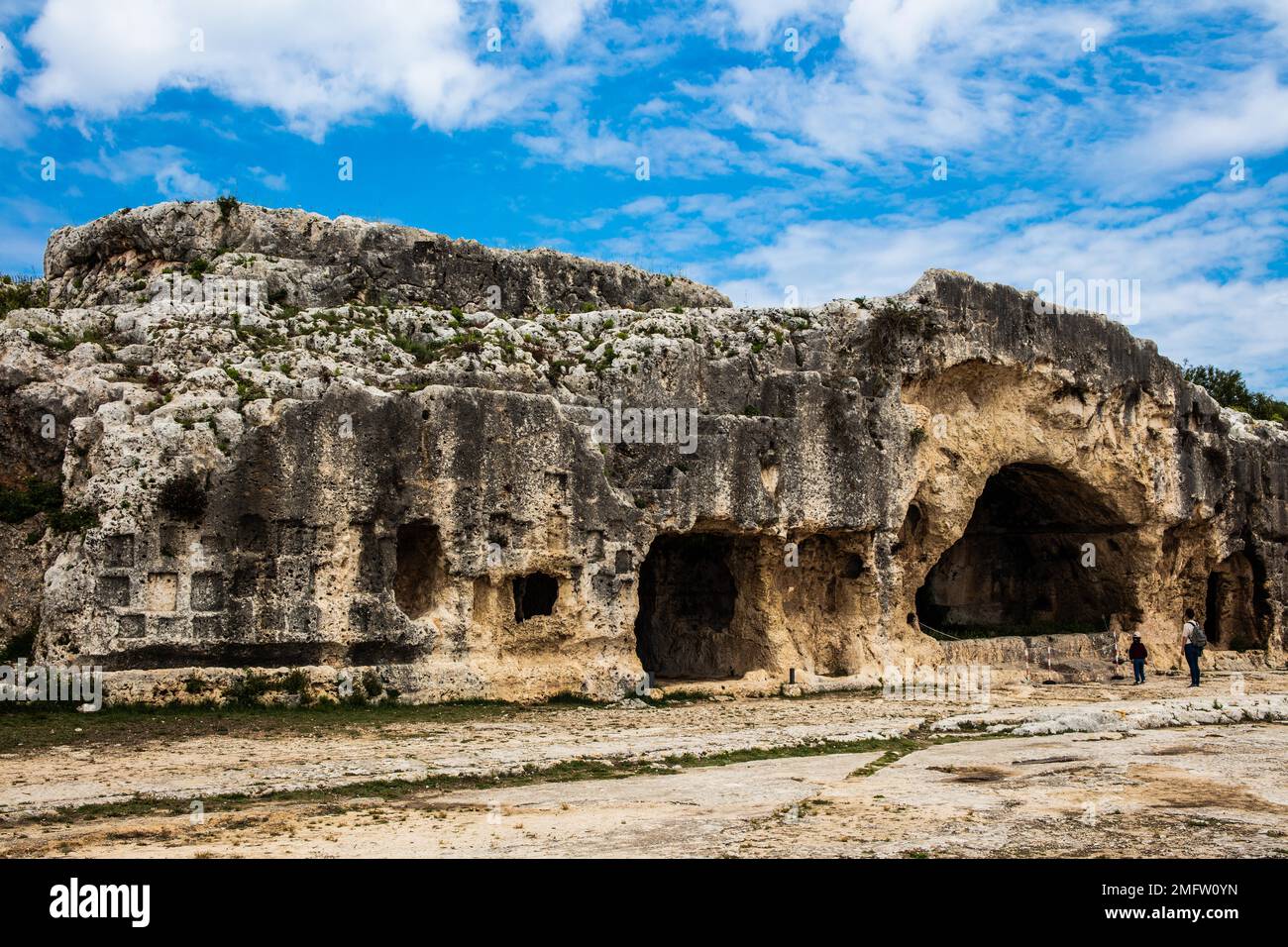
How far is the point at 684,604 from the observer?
26.3 m

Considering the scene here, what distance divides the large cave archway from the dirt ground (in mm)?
11542

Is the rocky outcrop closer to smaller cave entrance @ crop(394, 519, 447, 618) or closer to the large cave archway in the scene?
smaller cave entrance @ crop(394, 519, 447, 618)

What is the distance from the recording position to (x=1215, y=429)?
31203mm

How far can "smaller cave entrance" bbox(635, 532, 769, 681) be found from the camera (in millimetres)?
25281

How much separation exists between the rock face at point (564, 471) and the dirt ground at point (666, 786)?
6.42 feet

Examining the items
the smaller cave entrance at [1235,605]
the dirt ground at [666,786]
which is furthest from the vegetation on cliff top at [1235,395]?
the dirt ground at [666,786]

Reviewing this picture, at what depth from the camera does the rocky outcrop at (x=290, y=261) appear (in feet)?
73.1

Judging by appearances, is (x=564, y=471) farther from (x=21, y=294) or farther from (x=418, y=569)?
(x=21, y=294)

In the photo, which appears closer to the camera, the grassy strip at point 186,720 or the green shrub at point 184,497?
the grassy strip at point 186,720

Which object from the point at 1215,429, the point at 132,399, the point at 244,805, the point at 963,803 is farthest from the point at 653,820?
the point at 1215,429

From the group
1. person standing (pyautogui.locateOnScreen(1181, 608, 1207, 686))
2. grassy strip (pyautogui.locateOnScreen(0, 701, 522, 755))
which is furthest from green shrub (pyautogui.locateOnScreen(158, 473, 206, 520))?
person standing (pyautogui.locateOnScreen(1181, 608, 1207, 686))

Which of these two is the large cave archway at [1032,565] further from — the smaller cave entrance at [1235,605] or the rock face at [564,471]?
the smaller cave entrance at [1235,605]

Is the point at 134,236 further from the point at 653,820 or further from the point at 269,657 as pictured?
the point at 653,820

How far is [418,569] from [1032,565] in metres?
19.3
